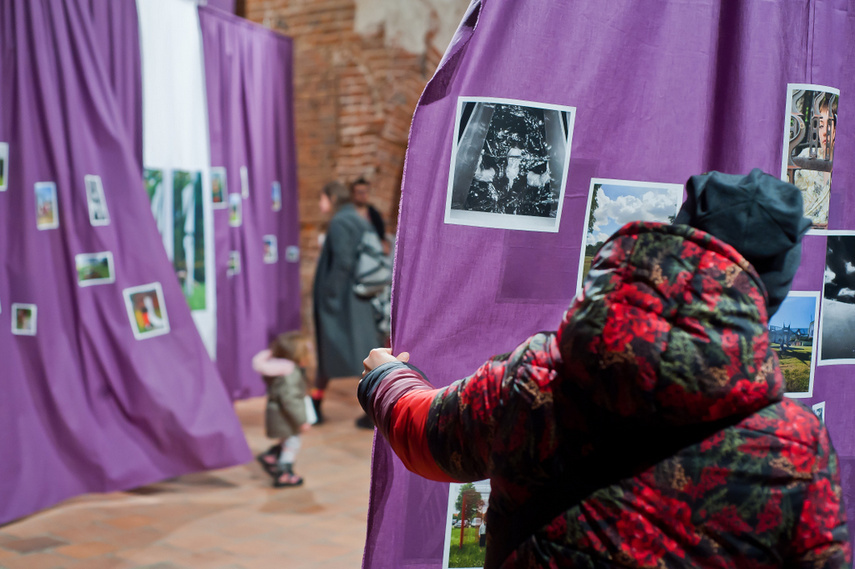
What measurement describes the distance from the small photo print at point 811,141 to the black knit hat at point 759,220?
735 millimetres

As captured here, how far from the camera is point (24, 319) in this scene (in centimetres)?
313

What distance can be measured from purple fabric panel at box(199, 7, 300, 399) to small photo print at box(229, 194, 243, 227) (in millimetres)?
37

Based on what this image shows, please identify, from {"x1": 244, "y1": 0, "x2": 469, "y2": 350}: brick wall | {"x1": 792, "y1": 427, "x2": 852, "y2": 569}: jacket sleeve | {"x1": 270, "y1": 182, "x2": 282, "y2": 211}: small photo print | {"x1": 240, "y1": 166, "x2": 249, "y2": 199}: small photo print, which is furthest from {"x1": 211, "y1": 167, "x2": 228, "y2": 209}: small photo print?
{"x1": 792, "y1": 427, "x2": 852, "y2": 569}: jacket sleeve

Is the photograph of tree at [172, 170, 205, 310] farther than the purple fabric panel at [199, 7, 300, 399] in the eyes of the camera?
No

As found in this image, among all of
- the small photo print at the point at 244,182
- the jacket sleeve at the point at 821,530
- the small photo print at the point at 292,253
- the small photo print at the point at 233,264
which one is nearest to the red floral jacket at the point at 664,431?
the jacket sleeve at the point at 821,530

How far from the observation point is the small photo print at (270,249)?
18.3ft

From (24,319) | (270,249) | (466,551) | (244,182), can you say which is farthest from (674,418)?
(270,249)

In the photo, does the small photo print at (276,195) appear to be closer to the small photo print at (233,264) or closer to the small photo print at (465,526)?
the small photo print at (233,264)

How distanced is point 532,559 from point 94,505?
2.89 meters

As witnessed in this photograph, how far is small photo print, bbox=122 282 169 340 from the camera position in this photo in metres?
3.43

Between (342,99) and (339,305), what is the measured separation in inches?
86.6

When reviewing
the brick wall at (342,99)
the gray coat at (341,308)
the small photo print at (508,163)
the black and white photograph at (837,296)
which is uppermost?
the brick wall at (342,99)

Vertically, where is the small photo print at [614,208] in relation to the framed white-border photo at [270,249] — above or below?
above

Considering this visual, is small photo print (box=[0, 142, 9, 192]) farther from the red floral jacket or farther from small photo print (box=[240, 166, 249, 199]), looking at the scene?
the red floral jacket
